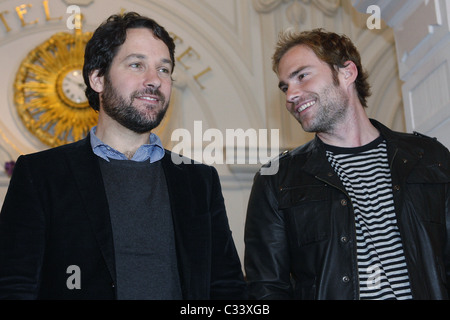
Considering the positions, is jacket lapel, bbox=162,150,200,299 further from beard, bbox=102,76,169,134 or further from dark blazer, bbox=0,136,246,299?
beard, bbox=102,76,169,134

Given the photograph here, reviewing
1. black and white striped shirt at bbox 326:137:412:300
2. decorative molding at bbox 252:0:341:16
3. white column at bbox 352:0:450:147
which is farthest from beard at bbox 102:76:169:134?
decorative molding at bbox 252:0:341:16

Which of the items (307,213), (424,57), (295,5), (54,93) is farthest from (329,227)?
(295,5)

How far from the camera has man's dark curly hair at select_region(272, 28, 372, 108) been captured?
338 centimetres

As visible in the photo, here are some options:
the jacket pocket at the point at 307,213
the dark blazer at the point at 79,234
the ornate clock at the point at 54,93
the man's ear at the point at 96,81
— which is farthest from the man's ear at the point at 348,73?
the ornate clock at the point at 54,93

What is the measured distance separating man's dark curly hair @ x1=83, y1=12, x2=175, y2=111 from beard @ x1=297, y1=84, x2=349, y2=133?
69cm

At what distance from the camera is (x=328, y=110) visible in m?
3.21

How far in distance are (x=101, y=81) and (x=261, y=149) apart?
2970 mm

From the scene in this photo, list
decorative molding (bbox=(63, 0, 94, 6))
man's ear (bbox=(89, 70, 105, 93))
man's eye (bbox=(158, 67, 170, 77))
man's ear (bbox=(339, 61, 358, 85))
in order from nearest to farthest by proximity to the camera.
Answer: man's eye (bbox=(158, 67, 170, 77)) → man's ear (bbox=(89, 70, 105, 93)) → man's ear (bbox=(339, 61, 358, 85)) → decorative molding (bbox=(63, 0, 94, 6))

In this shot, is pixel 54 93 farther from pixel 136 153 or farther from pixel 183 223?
pixel 183 223

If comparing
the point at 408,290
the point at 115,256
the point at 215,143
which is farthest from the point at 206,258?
the point at 215,143

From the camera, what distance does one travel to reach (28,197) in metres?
2.60

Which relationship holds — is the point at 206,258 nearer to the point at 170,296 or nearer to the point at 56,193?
the point at 170,296

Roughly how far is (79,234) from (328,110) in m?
1.31

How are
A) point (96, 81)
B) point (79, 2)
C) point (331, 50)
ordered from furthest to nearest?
point (79, 2) → point (331, 50) → point (96, 81)
